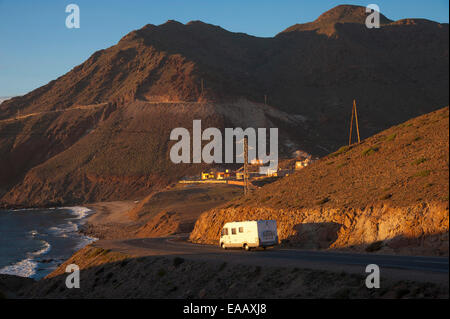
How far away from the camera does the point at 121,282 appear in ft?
93.7

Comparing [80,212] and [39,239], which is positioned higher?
[80,212]

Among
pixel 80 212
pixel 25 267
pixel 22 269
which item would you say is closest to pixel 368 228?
pixel 22 269

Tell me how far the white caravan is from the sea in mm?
22608

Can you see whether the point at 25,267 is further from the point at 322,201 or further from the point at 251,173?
the point at 251,173

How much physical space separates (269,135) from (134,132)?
144 feet

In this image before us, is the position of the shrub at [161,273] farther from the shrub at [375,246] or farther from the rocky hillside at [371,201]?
the shrub at [375,246]

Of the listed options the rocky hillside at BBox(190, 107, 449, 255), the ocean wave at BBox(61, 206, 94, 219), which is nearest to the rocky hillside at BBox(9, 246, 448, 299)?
the rocky hillside at BBox(190, 107, 449, 255)

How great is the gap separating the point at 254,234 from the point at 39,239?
56696mm

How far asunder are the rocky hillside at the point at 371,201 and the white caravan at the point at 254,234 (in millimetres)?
2908

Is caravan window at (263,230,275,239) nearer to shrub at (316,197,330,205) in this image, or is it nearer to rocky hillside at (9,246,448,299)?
shrub at (316,197,330,205)

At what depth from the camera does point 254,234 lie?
32.1 metres

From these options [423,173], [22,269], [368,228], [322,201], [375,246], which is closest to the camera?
[375,246]
